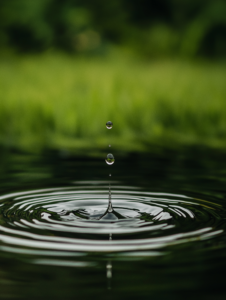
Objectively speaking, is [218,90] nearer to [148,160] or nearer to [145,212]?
[148,160]

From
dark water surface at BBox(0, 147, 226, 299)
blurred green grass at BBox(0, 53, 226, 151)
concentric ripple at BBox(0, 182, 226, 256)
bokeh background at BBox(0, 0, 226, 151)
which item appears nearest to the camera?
dark water surface at BBox(0, 147, 226, 299)

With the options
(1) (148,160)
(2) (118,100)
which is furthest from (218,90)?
(1) (148,160)

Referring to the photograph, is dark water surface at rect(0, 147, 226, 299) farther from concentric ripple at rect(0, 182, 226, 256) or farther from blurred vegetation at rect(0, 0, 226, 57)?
blurred vegetation at rect(0, 0, 226, 57)

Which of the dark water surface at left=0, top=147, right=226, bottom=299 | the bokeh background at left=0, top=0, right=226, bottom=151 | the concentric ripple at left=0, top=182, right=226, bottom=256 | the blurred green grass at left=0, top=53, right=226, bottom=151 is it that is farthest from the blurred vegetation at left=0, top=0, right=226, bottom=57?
the concentric ripple at left=0, top=182, right=226, bottom=256

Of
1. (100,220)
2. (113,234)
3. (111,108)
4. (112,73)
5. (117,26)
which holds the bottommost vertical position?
(113,234)

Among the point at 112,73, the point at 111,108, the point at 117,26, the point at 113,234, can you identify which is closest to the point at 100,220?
A: the point at 113,234

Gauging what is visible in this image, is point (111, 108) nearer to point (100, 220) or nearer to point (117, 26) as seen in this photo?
point (100, 220)

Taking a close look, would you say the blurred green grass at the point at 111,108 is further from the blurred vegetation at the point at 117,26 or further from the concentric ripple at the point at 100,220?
the concentric ripple at the point at 100,220
